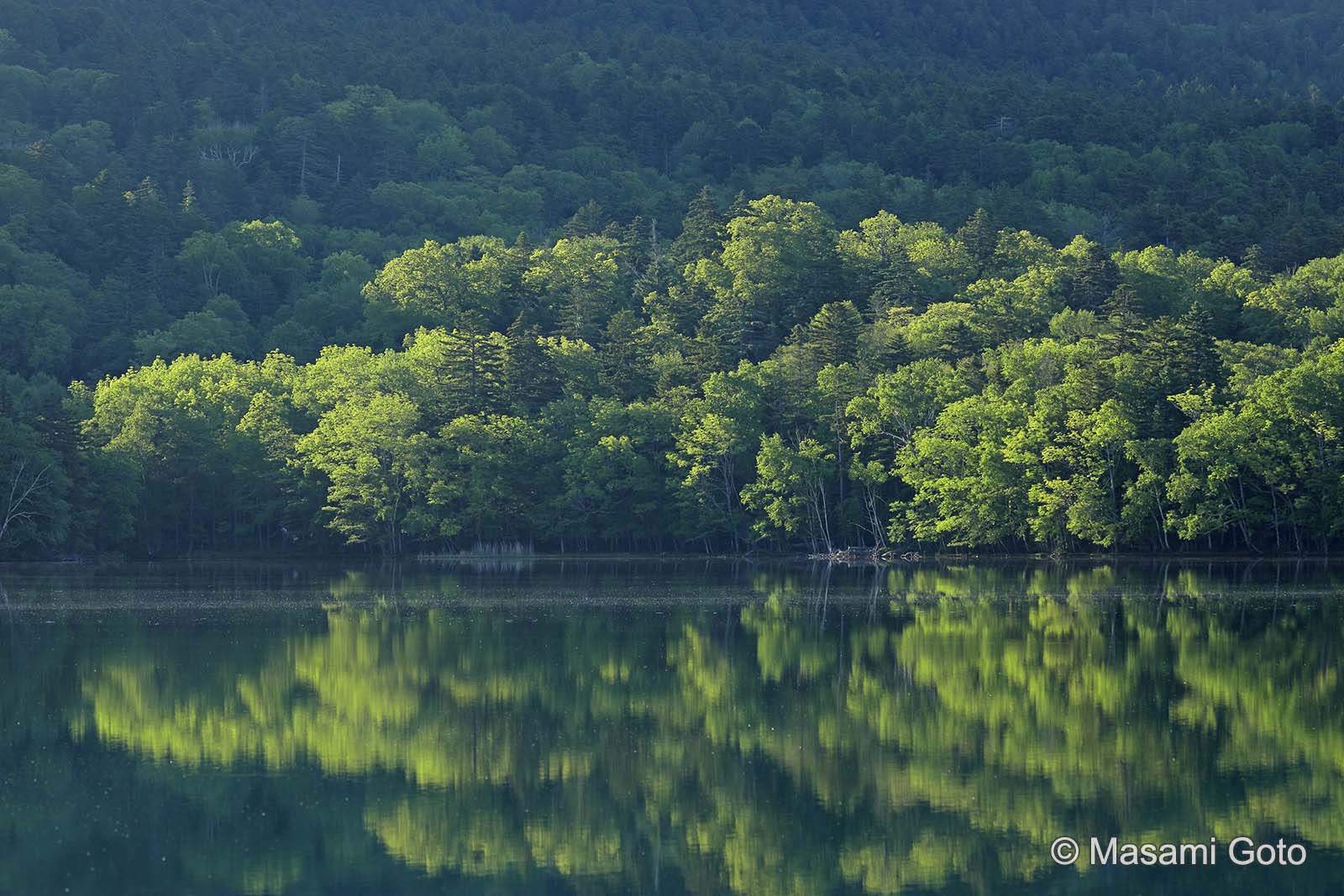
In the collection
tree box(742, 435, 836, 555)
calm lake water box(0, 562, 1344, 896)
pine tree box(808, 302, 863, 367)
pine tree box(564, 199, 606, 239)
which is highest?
pine tree box(564, 199, 606, 239)

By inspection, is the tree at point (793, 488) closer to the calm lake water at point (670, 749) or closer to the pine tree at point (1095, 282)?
the pine tree at point (1095, 282)

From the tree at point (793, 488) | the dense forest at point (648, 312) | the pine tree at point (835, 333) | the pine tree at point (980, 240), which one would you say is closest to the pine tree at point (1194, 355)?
the dense forest at point (648, 312)

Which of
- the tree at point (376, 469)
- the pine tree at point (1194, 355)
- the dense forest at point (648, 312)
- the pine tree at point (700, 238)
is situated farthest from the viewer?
the pine tree at point (700, 238)

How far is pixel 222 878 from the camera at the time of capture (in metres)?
20.7

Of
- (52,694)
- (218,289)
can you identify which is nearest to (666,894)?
(52,694)

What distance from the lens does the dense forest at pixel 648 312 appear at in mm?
80125

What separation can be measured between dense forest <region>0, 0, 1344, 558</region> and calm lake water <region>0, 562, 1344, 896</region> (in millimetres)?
30306

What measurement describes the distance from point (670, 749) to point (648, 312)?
82605mm

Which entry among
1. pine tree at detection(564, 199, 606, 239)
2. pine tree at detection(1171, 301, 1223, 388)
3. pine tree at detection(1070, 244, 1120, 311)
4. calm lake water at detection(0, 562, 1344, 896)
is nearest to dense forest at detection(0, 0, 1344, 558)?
pine tree at detection(1171, 301, 1223, 388)

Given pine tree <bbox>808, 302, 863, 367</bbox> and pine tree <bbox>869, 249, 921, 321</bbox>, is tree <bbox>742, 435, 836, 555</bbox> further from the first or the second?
pine tree <bbox>869, 249, 921, 321</bbox>

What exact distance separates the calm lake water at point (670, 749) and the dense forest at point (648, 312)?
30306mm

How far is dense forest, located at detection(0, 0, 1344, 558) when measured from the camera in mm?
80125

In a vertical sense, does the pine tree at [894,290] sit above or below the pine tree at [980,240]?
below

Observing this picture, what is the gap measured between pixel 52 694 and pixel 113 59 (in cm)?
14842
